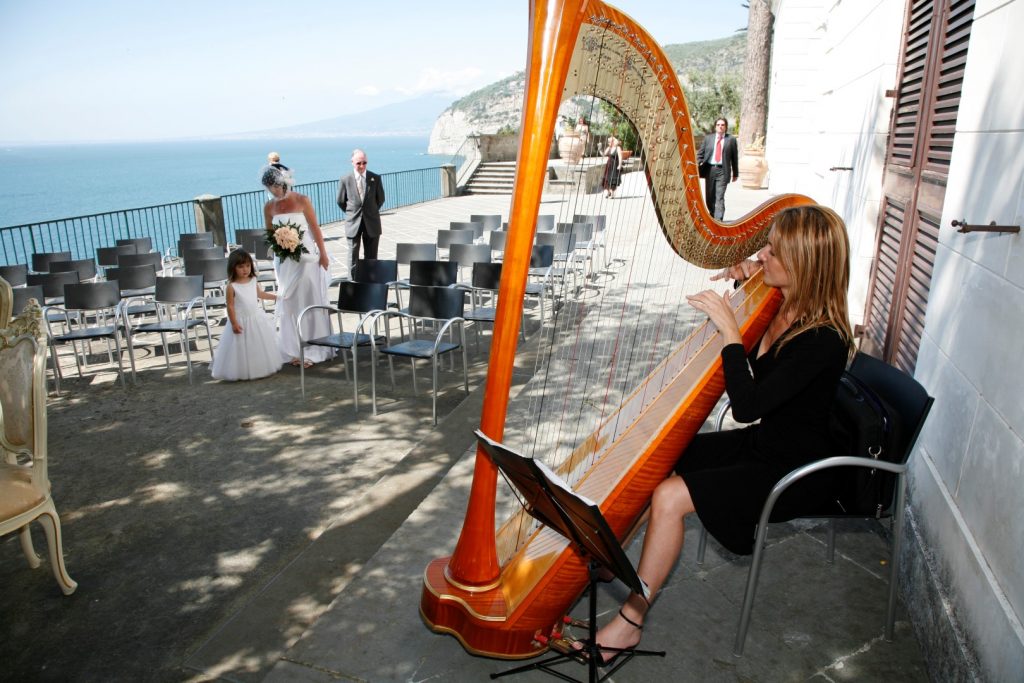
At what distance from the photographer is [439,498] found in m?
3.73

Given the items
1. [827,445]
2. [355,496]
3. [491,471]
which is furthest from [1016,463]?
[355,496]

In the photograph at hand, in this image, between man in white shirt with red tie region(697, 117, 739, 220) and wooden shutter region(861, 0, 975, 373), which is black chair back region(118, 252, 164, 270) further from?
man in white shirt with red tie region(697, 117, 739, 220)

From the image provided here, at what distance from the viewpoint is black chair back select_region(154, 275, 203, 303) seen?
652cm

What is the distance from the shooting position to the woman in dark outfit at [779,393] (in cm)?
241

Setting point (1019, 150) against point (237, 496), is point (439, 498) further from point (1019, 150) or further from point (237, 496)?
point (1019, 150)

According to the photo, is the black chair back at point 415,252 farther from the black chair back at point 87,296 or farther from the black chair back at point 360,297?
the black chair back at point 87,296

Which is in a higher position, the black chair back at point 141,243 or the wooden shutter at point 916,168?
the wooden shutter at point 916,168

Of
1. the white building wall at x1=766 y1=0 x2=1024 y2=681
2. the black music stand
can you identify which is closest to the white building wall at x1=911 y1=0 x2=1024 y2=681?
the white building wall at x1=766 y1=0 x2=1024 y2=681

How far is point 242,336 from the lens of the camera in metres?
6.30

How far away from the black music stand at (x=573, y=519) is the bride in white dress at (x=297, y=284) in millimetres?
4789

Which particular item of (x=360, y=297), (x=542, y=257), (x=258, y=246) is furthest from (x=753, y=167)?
(x=360, y=297)

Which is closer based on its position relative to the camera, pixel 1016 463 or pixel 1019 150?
pixel 1016 463

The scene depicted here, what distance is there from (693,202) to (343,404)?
3867 millimetres

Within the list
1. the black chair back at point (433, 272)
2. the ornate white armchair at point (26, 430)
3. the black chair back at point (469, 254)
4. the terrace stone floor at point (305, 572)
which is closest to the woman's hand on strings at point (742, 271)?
the terrace stone floor at point (305, 572)
